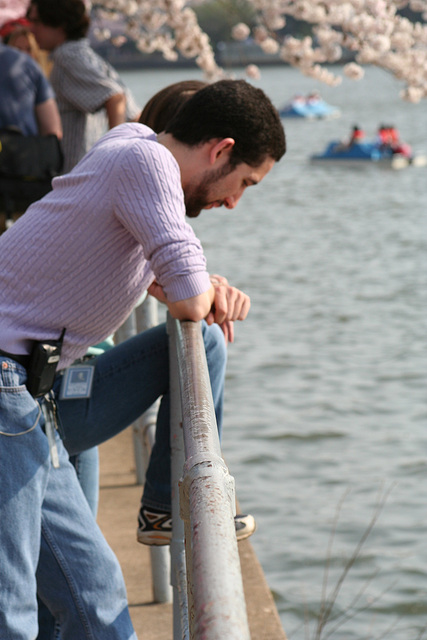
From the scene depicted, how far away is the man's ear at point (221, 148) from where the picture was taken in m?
2.27

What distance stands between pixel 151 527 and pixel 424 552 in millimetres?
4503

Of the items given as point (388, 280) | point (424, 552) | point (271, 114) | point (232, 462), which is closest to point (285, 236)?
point (388, 280)

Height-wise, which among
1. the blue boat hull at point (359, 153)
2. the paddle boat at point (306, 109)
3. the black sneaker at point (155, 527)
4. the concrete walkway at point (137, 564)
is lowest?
the paddle boat at point (306, 109)

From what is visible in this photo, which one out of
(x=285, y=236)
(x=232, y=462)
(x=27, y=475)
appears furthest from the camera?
(x=285, y=236)

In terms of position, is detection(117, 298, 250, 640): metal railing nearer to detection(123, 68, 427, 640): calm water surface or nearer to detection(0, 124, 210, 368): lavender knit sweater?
detection(0, 124, 210, 368): lavender knit sweater

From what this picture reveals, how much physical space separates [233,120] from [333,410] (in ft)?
23.8

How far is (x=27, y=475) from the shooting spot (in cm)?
197

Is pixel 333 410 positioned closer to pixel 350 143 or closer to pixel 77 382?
pixel 77 382

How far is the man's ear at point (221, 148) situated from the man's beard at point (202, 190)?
0.10 ft

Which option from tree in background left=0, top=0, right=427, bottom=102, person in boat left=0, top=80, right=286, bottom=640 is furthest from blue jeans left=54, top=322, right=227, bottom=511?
tree in background left=0, top=0, right=427, bottom=102

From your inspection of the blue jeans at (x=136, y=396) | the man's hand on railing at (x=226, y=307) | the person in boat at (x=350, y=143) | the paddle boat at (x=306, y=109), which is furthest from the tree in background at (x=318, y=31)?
the paddle boat at (x=306, y=109)

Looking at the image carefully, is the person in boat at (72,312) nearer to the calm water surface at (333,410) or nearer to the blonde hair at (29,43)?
the calm water surface at (333,410)

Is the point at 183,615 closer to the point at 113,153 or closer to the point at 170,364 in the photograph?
the point at 170,364

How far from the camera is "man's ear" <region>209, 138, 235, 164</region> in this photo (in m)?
2.27
